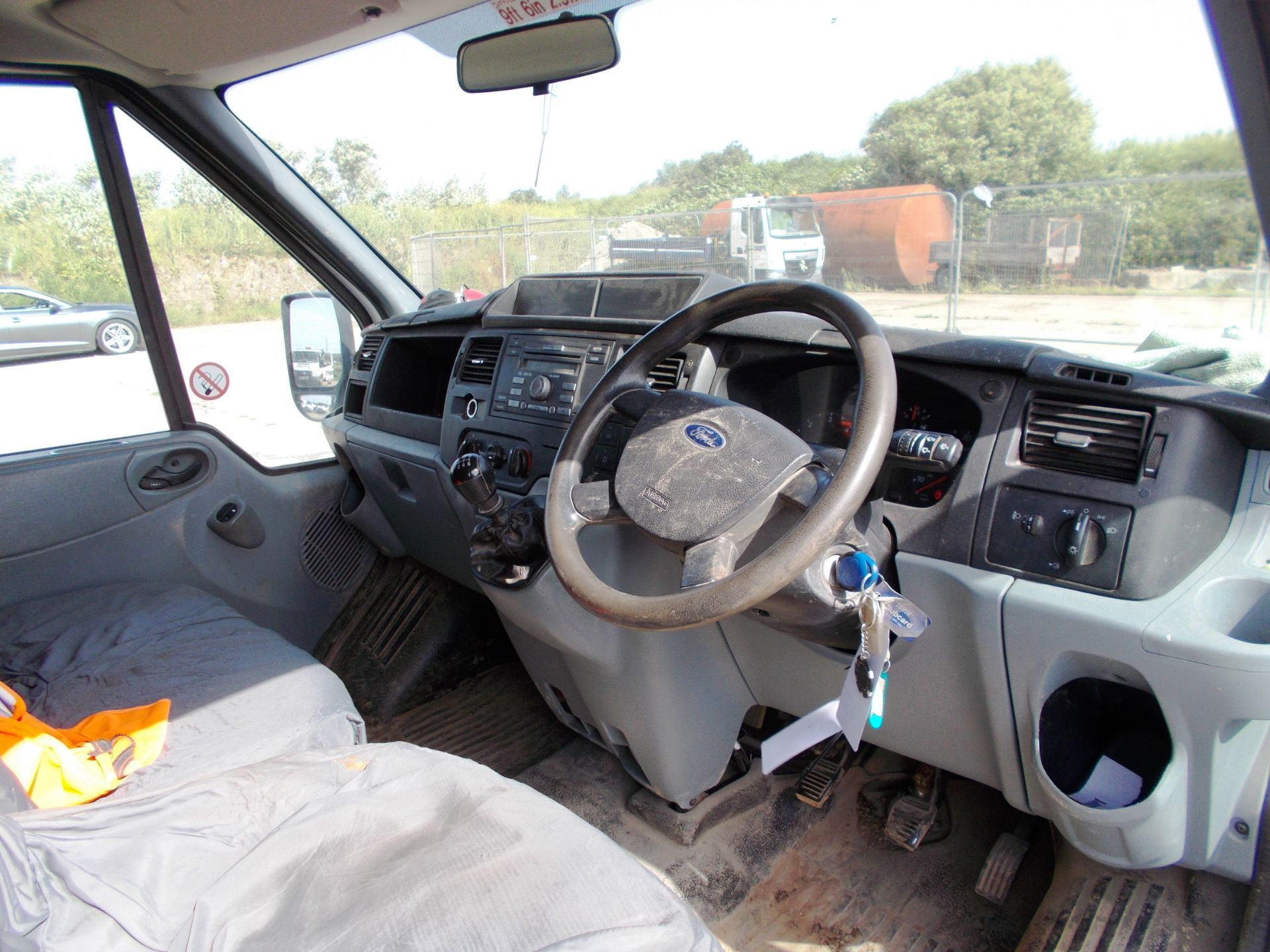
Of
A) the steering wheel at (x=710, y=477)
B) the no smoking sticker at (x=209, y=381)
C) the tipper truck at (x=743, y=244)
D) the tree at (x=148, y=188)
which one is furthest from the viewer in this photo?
the no smoking sticker at (x=209, y=381)

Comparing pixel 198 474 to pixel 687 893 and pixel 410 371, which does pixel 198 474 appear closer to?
pixel 410 371

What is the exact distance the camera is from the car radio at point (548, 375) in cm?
191

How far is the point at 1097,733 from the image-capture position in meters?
1.55

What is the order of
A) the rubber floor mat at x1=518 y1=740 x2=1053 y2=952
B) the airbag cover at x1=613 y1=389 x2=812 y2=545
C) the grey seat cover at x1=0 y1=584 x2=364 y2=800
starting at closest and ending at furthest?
the airbag cover at x1=613 y1=389 x2=812 y2=545 → the grey seat cover at x1=0 y1=584 x2=364 y2=800 → the rubber floor mat at x1=518 y1=740 x2=1053 y2=952

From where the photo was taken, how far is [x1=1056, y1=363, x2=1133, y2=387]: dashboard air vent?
52.0 inches

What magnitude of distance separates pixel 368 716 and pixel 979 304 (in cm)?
218

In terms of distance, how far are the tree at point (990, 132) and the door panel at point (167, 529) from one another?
7.15 feet

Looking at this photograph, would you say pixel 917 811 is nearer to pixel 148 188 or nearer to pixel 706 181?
pixel 706 181

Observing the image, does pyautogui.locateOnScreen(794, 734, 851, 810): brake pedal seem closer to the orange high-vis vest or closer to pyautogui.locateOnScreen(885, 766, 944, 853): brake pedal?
pyautogui.locateOnScreen(885, 766, 944, 853): brake pedal

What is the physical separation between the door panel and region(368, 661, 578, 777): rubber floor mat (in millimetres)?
498

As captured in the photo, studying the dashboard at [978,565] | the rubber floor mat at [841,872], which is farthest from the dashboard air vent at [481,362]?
the rubber floor mat at [841,872]

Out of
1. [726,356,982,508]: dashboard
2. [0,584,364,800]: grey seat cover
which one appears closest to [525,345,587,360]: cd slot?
[726,356,982,508]: dashboard

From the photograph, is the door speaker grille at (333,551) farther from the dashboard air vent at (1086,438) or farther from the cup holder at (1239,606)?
the cup holder at (1239,606)

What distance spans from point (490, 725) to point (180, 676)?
1.08 metres
